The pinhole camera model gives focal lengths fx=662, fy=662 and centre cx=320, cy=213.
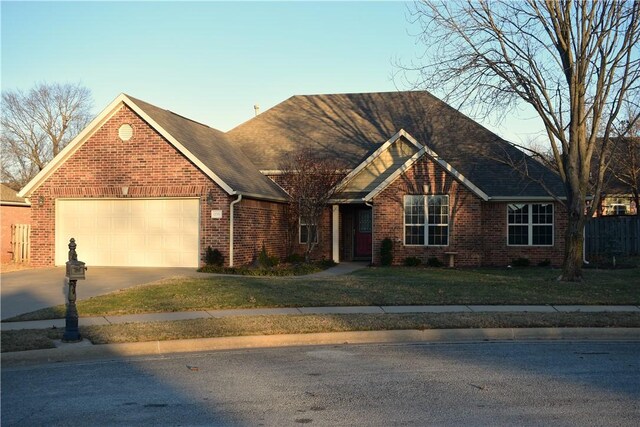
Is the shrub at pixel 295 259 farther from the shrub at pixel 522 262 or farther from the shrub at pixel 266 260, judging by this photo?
the shrub at pixel 522 262

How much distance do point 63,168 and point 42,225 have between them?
2017 mm

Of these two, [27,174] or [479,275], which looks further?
[27,174]

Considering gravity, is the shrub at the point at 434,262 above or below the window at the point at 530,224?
below

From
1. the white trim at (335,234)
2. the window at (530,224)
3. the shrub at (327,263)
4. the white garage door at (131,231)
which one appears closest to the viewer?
the white garage door at (131,231)

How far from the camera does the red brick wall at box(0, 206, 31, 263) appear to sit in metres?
27.1

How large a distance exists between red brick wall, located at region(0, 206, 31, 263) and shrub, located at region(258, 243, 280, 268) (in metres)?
10.9

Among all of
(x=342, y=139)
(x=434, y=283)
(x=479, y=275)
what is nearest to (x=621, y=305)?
(x=434, y=283)

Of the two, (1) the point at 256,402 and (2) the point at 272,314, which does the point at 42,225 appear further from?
(1) the point at 256,402

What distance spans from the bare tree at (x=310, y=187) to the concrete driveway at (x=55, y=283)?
4.50 metres

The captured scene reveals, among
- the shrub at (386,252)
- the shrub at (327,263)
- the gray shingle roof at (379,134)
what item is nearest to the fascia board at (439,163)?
the gray shingle roof at (379,134)

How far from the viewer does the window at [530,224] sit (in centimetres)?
2373

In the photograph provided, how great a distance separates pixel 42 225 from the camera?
22.0 metres

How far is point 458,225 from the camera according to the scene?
2306 centimetres

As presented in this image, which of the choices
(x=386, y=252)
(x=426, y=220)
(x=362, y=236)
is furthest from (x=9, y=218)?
(x=426, y=220)
